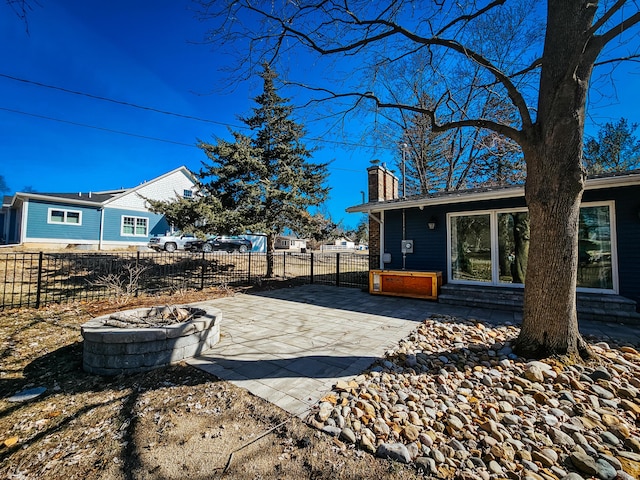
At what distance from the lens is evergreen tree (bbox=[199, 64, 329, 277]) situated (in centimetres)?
928

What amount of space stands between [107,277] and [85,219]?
34.1ft

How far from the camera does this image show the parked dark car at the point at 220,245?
55.2 feet

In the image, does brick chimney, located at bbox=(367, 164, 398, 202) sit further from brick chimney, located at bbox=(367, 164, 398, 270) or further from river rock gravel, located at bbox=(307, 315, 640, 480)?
river rock gravel, located at bbox=(307, 315, 640, 480)

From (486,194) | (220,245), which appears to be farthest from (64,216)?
(486,194)

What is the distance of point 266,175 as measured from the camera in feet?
32.9

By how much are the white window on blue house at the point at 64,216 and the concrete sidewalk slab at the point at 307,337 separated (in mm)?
14168

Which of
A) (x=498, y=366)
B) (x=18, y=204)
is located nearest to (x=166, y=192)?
(x=18, y=204)

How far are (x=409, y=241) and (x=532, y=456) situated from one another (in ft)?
21.3

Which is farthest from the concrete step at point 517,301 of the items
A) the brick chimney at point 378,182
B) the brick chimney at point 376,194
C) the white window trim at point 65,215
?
the white window trim at point 65,215

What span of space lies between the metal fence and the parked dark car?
3.59 m

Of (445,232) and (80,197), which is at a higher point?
(80,197)

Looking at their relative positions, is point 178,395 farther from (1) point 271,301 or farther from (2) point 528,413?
(1) point 271,301

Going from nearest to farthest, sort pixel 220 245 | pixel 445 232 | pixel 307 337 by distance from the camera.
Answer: pixel 307 337, pixel 445 232, pixel 220 245

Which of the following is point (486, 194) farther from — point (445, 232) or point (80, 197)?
point (80, 197)
